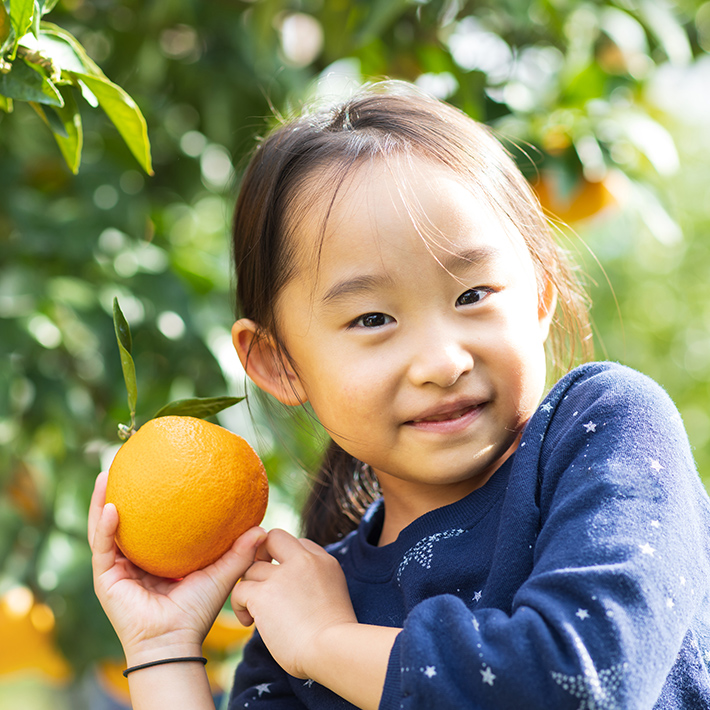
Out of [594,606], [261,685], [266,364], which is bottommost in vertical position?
[261,685]

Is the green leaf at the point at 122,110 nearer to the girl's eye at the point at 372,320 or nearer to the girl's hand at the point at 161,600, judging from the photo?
the girl's eye at the point at 372,320

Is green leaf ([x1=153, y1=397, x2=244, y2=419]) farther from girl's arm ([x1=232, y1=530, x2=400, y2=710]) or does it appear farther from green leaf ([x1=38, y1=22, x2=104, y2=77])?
green leaf ([x1=38, y1=22, x2=104, y2=77])

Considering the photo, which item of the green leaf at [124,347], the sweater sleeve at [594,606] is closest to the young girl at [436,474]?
the sweater sleeve at [594,606]

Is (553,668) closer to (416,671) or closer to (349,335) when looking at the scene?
(416,671)

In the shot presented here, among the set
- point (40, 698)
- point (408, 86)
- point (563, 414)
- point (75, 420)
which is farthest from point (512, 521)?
point (40, 698)

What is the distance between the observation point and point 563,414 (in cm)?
82

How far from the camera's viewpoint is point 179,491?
0.84m

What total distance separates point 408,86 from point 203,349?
0.56 metres

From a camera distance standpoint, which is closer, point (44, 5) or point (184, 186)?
point (44, 5)

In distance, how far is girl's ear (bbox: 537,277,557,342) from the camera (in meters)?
1.00

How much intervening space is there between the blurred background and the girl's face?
14.7 inches

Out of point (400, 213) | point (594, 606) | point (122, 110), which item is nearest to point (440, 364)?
point (400, 213)

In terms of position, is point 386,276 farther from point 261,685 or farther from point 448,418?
A: point 261,685

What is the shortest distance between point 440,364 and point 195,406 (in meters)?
0.32
